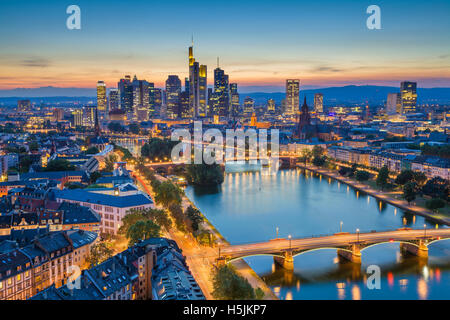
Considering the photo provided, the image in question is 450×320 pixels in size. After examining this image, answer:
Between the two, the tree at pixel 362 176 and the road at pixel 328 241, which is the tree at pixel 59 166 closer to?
the road at pixel 328 241

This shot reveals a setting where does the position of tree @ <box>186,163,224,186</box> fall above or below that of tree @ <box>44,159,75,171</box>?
below

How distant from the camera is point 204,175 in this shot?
82.2 feet

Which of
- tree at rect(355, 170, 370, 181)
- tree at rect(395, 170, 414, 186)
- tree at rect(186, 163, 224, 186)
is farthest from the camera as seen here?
tree at rect(355, 170, 370, 181)

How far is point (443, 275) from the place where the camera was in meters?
11.9

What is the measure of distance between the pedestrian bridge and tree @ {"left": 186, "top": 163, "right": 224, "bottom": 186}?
40.8ft

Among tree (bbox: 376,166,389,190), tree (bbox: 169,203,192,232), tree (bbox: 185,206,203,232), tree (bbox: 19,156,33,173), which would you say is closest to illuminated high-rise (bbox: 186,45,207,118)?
tree (bbox: 19,156,33,173)

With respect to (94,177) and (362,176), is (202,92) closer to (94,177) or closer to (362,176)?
(362,176)

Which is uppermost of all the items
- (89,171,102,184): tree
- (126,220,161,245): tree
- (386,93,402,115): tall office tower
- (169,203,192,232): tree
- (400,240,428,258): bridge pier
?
(386,93,402,115): tall office tower

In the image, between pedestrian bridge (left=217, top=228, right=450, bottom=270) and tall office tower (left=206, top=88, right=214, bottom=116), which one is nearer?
pedestrian bridge (left=217, top=228, right=450, bottom=270)

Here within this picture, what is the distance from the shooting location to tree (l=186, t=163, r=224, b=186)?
25.1 m

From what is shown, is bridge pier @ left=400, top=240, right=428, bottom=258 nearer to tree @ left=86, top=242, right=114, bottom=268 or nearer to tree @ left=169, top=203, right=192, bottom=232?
tree @ left=169, top=203, right=192, bottom=232

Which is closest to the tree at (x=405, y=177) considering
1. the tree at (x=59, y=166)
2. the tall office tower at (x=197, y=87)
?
the tree at (x=59, y=166)

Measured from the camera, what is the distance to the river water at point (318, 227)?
36.2 ft
